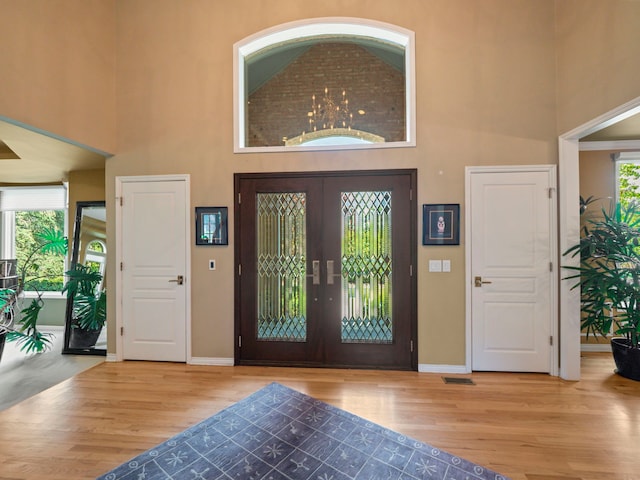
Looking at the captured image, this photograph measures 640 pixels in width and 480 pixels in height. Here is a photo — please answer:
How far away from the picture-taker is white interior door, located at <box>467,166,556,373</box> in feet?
10.3

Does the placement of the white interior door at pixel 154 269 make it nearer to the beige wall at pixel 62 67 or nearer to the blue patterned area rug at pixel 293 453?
the beige wall at pixel 62 67

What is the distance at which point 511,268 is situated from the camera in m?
3.17

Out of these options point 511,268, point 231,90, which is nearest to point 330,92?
point 231,90

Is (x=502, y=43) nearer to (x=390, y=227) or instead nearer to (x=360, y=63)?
(x=360, y=63)

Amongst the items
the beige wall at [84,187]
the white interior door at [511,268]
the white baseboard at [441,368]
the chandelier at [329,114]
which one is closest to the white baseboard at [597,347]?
the white interior door at [511,268]

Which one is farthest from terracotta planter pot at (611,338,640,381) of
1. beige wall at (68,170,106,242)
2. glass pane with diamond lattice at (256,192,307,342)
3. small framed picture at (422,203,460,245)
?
beige wall at (68,170,106,242)

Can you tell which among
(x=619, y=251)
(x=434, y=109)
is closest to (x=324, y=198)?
(x=434, y=109)

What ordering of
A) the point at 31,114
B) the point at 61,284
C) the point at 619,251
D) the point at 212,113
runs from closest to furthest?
the point at 31,114
the point at 619,251
the point at 212,113
the point at 61,284

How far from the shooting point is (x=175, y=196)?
3492mm

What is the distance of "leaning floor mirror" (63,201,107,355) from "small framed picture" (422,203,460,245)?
4.23 metres

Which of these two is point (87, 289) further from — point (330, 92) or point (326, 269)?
point (330, 92)

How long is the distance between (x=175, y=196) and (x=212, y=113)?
104 centimetres

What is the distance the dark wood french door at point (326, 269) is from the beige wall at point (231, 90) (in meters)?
0.17

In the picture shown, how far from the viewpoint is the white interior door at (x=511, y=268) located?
3.13 m
